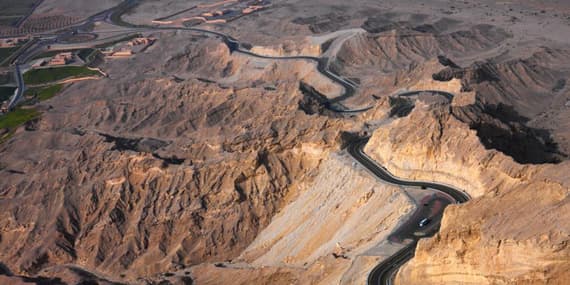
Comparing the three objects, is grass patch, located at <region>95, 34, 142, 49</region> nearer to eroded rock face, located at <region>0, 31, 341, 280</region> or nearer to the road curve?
eroded rock face, located at <region>0, 31, 341, 280</region>

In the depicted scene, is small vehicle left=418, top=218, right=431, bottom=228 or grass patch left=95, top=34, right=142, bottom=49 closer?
small vehicle left=418, top=218, right=431, bottom=228

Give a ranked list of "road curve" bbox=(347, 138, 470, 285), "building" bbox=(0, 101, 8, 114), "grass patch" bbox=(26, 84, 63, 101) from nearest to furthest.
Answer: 1. "road curve" bbox=(347, 138, 470, 285)
2. "building" bbox=(0, 101, 8, 114)
3. "grass patch" bbox=(26, 84, 63, 101)

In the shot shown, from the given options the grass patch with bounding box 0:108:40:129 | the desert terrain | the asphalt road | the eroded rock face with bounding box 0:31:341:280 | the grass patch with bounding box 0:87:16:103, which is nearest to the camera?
the desert terrain

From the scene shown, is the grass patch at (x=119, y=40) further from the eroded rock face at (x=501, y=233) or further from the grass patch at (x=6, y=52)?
the eroded rock face at (x=501, y=233)

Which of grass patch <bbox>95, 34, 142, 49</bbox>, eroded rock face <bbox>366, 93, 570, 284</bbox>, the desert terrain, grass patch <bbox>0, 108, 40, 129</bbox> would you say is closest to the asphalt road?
the desert terrain

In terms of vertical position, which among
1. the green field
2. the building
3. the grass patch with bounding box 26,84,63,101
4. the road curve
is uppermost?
the road curve
